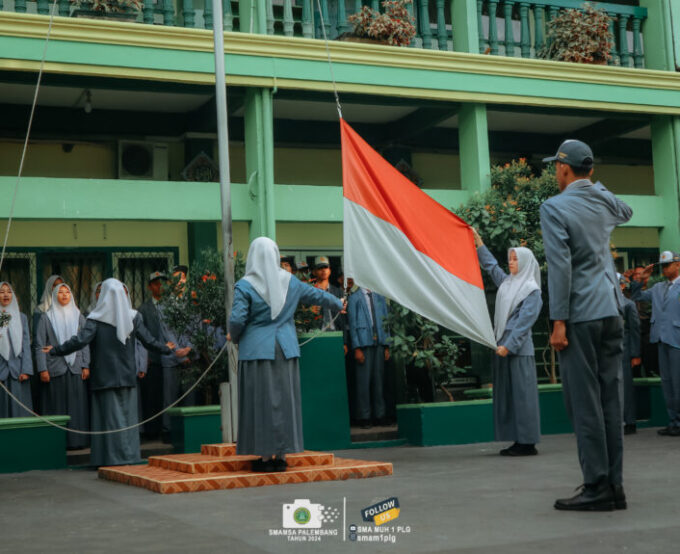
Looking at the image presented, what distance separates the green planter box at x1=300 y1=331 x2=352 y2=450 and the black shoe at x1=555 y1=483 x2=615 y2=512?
4641 millimetres

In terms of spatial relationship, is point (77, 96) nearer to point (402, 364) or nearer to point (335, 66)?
point (335, 66)

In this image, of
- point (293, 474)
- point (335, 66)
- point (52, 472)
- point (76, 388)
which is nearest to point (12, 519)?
point (293, 474)

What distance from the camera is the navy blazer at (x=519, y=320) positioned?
29.5 feet

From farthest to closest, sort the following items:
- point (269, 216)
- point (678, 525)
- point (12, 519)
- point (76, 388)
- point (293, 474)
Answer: point (269, 216) → point (76, 388) → point (293, 474) → point (12, 519) → point (678, 525)

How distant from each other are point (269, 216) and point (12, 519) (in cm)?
594

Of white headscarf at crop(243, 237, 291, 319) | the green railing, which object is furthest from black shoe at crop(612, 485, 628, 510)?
the green railing

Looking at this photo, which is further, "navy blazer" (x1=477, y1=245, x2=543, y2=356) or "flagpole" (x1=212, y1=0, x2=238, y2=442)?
"navy blazer" (x1=477, y1=245, x2=543, y2=356)

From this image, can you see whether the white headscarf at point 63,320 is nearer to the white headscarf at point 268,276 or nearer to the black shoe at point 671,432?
the white headscarf at point 268,276

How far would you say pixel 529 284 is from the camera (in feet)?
30.0

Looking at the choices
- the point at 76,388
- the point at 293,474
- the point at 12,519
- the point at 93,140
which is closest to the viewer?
the point at 12,519

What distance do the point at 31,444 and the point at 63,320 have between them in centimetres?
179

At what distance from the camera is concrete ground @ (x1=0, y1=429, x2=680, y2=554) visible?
452 centimetres

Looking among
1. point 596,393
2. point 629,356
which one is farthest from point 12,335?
point 596,393

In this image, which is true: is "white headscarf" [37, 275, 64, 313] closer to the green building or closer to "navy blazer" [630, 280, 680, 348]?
the green building
